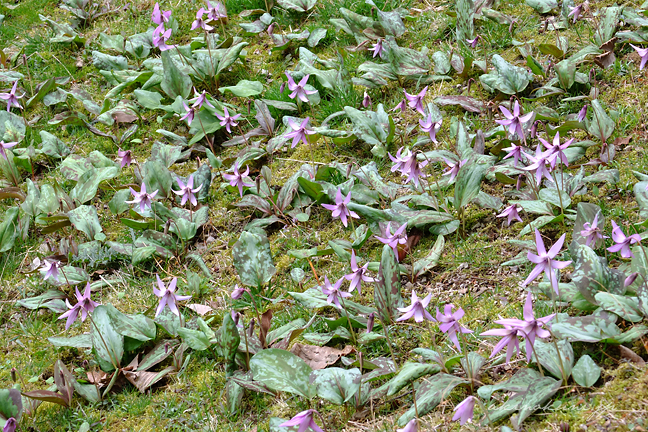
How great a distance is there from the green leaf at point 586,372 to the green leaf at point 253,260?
1464 millimetres

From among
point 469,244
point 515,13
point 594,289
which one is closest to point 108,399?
point 469,244

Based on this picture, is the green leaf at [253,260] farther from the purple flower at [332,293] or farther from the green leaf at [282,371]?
the green leaf at [282,371]

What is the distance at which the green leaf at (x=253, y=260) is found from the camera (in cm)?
295

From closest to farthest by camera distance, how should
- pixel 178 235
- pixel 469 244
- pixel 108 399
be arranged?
pixel 108 399, pixel 469 244, pixel 178 235

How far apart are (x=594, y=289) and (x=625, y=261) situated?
0.36 meters

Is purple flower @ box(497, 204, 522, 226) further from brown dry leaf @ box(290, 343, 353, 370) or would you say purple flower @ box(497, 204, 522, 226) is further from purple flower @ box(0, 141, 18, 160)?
Answer: purple flower @ box(0, 141, 18, 160)

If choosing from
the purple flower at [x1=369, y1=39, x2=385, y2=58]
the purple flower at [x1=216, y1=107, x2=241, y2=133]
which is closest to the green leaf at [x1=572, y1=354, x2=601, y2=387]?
the purple flower at [x1=216, y1=107, x2=241, y2=133]

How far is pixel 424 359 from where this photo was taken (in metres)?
2.33

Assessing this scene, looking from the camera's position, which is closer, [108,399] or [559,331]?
[559,331]

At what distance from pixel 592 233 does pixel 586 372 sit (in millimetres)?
607

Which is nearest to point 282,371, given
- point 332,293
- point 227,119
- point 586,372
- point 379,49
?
point 332,293

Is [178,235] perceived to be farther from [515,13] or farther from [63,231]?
[515,13]

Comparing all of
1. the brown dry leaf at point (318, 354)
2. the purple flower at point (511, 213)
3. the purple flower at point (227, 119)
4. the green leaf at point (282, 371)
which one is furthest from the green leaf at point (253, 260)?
the purple flower at point (511, 213)

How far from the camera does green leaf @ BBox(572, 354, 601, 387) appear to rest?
1940 millimetres
